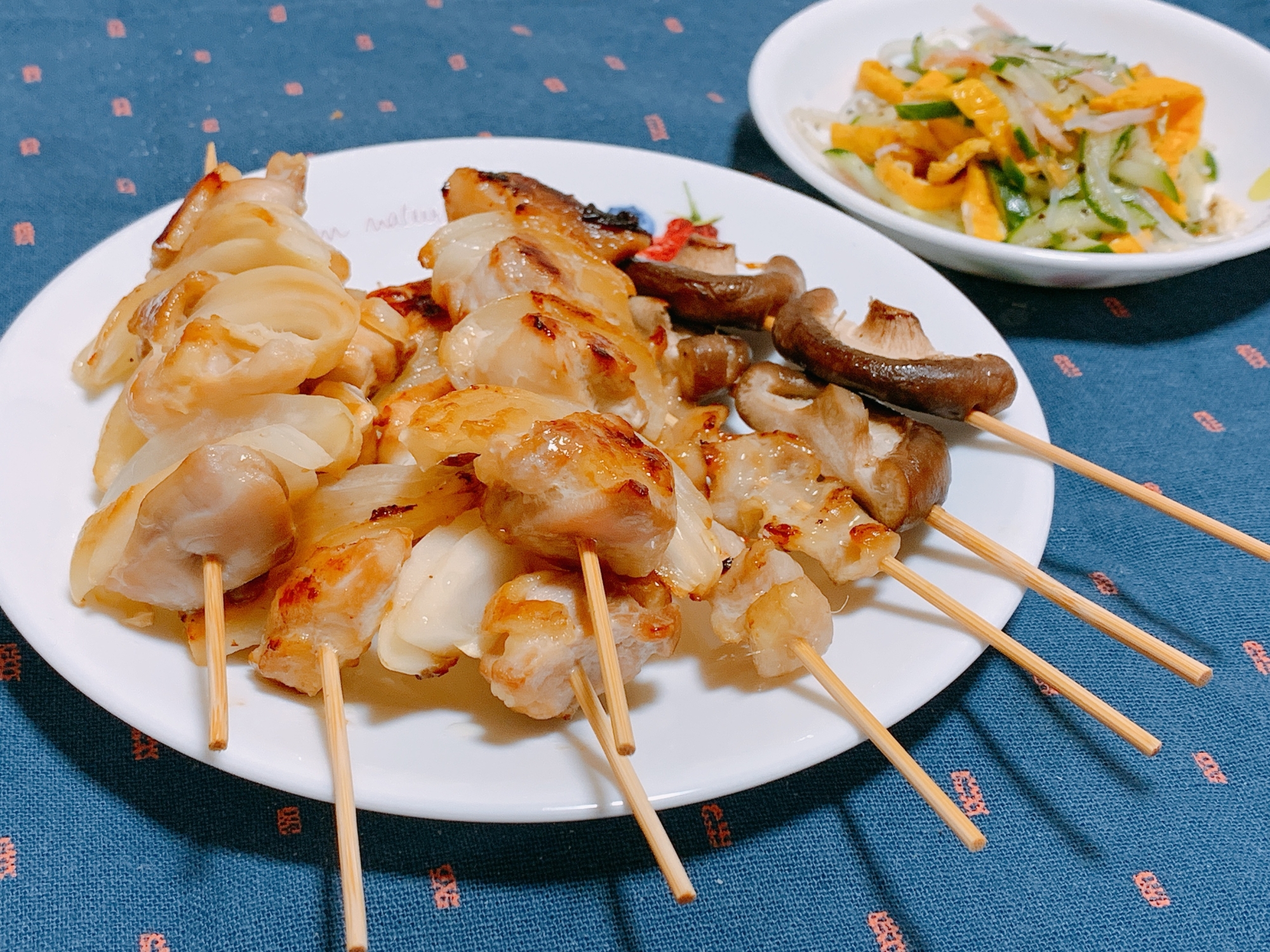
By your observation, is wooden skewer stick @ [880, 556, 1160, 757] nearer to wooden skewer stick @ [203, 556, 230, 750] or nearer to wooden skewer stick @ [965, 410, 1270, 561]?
→ wooden skewer stick @ [965, 410, 1270, 561]

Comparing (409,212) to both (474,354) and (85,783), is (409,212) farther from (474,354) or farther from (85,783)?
(85,783)

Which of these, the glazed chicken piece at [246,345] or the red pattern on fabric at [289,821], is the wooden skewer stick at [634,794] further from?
the glazed chicken piece at [246,345]

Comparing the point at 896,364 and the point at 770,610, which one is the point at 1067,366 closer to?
the point at 896,364

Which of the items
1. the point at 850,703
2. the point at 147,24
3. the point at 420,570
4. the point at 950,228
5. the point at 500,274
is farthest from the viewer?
the point at 147,24

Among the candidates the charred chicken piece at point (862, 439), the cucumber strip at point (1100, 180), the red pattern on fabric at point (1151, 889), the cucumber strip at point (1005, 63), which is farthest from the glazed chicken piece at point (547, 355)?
the cucumber strip at point (1005, 63)

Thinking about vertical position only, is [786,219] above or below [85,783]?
above

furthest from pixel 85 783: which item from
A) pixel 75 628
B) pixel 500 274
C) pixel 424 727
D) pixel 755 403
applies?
pixel 755 403

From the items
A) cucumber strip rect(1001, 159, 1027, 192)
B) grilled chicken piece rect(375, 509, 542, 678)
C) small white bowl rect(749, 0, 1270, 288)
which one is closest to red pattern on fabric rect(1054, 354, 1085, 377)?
small white bowl rect(749, 0, 1270, 288)
